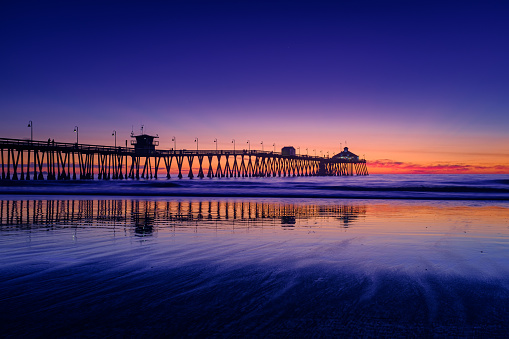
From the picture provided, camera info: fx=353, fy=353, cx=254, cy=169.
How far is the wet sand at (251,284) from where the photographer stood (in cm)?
234

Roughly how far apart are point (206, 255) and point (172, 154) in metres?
67.3

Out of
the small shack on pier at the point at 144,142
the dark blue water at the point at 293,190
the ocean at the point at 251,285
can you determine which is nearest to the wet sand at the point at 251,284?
the ocean at the point at 251,285

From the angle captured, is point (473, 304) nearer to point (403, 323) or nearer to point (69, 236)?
point (403, 323)

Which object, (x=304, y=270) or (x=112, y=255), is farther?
(x=112, y=255)

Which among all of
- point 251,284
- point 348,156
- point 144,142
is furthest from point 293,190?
point 348,156

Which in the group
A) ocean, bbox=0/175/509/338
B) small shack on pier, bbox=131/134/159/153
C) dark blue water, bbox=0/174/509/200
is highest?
small shack on pier, bbox=131/134/159/153

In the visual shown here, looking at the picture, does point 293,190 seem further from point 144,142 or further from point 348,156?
point 348,156

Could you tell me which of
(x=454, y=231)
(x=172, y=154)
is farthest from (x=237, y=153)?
(x=454, y=231)

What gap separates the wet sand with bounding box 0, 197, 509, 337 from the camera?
234 centimetres

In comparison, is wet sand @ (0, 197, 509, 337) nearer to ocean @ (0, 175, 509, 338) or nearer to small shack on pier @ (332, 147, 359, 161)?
ocean @ (0, 175, 509, 338)

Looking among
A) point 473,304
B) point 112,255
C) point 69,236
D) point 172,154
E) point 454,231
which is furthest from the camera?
point 172,154

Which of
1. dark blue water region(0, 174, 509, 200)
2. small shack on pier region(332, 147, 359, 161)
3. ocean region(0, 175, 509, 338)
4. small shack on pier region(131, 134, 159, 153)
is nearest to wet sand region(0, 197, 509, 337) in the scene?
ocean region(0, 175, 509, 338)

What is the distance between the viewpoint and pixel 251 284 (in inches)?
129

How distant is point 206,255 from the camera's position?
4613 mm
